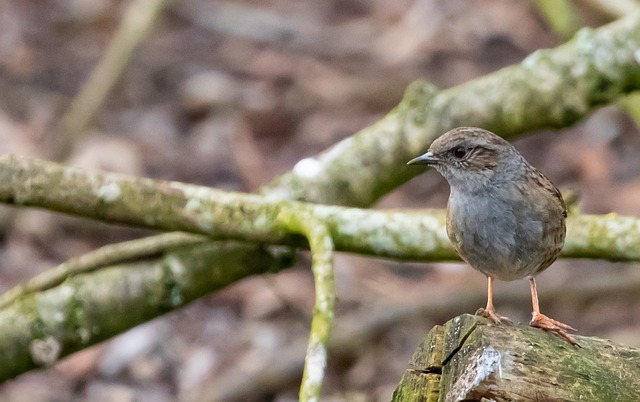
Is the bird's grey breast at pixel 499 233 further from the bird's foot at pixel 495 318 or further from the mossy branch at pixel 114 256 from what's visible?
the mossy branch at pixel 114 256

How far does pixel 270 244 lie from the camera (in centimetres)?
498

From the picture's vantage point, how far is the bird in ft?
14.1

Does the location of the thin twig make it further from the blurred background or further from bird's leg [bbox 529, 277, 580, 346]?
bird's leg [bbox 529, 277, 580, 346]

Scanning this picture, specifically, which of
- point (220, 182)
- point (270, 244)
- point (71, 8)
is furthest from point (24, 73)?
point (270, 244)

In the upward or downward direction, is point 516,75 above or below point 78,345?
above

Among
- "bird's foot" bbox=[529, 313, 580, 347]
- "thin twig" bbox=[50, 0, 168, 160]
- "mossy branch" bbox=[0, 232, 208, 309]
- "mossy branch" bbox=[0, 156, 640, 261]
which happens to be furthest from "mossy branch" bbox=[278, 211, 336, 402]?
"thin twig" bbox=[50, 0, 168, 160]

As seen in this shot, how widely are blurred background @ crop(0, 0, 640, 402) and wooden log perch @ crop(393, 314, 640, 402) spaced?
3303 mm

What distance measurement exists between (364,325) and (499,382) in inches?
204

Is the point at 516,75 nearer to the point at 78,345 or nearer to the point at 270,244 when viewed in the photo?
the point at 270,244

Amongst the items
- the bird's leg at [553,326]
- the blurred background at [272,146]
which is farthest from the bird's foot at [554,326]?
the blurred background at [272,146]

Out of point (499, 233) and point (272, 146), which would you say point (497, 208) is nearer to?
point (499, 233)

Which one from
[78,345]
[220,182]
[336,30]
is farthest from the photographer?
[336,30]

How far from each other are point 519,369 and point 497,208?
1586 mm

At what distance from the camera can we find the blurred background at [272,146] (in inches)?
315
